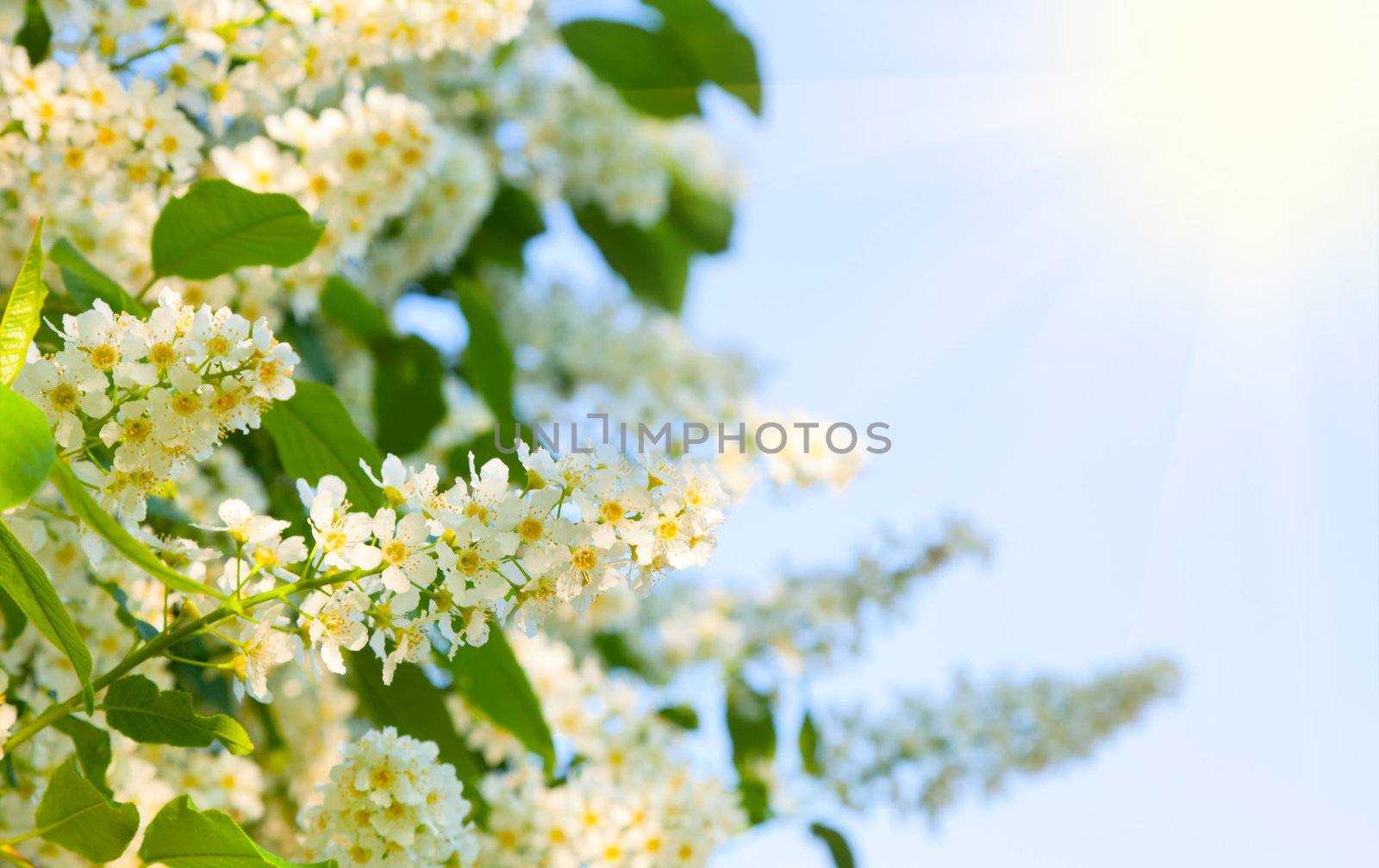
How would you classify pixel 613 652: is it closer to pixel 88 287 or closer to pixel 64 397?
pixel 88 287

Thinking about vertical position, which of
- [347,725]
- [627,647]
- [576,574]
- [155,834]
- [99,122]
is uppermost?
[99,122]

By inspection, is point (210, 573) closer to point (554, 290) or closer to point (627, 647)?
point (627, 647)

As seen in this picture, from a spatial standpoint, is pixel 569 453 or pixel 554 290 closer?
pixel 569 453

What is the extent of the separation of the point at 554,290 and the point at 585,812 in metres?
1.80

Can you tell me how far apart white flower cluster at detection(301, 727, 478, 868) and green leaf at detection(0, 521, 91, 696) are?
324 millimetres

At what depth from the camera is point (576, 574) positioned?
97 centimetres

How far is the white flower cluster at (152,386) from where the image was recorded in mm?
929

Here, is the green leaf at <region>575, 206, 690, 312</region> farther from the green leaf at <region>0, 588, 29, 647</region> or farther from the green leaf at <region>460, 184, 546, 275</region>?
the green leaf at <region>0, 588, 29, 647</region>

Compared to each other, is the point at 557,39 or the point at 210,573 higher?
the point at 557,39

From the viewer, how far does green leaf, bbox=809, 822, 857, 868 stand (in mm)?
2045

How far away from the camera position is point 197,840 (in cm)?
96

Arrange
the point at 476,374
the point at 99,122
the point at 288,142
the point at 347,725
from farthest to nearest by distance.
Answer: the point at 476,374 < the point at 347,725 < the point at 288,142 < the point at 99,122

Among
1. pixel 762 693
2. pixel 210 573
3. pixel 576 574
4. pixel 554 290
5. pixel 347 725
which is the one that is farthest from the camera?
pixel 554 290

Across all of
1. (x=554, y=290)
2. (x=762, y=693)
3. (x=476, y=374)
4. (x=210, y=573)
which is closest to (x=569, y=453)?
(x=210, y=573)
